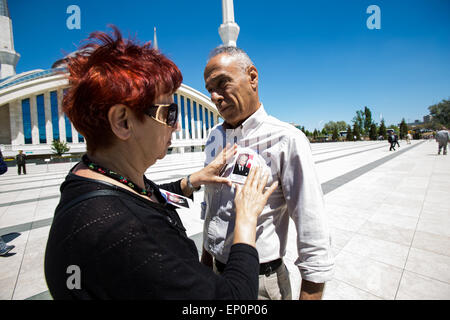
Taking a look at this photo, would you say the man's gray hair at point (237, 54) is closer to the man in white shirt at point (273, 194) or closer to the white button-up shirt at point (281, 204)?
the man in white shirt at point (273, 194)

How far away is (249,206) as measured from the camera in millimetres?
1000

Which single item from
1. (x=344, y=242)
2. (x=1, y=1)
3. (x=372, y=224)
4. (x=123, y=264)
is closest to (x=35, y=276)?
(x=123, y=264)

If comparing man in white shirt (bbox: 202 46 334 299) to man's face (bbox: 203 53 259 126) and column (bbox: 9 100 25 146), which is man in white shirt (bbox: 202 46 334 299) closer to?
man's face (bbox: 203 53 259 126)

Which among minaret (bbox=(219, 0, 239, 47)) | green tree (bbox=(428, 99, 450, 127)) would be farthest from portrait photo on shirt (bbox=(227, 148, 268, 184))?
green tree (bbox=(428, 99, 450, 127))

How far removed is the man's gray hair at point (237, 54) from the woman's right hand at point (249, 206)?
2.35ft

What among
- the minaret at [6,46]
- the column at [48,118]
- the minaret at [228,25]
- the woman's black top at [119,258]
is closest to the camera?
the woman's black top at [119,258]

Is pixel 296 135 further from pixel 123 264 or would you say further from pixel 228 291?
pixel 123 264

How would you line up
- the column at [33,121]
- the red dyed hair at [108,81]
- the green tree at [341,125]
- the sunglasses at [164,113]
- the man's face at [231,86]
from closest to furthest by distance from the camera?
the red dyed hair at [108,81] < the sunglasses at [164,113] < the man's face at [231,86] < the column at [33,121] < the green tree at [341,125]

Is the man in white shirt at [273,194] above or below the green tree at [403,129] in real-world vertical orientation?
below

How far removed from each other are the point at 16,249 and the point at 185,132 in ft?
138

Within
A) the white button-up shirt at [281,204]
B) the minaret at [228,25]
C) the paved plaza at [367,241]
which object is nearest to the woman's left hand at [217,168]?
the white button-up shirt at [281,204]

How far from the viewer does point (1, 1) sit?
3722cm

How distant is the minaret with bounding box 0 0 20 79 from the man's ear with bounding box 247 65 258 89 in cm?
5815

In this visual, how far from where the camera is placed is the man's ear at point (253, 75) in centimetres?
139
